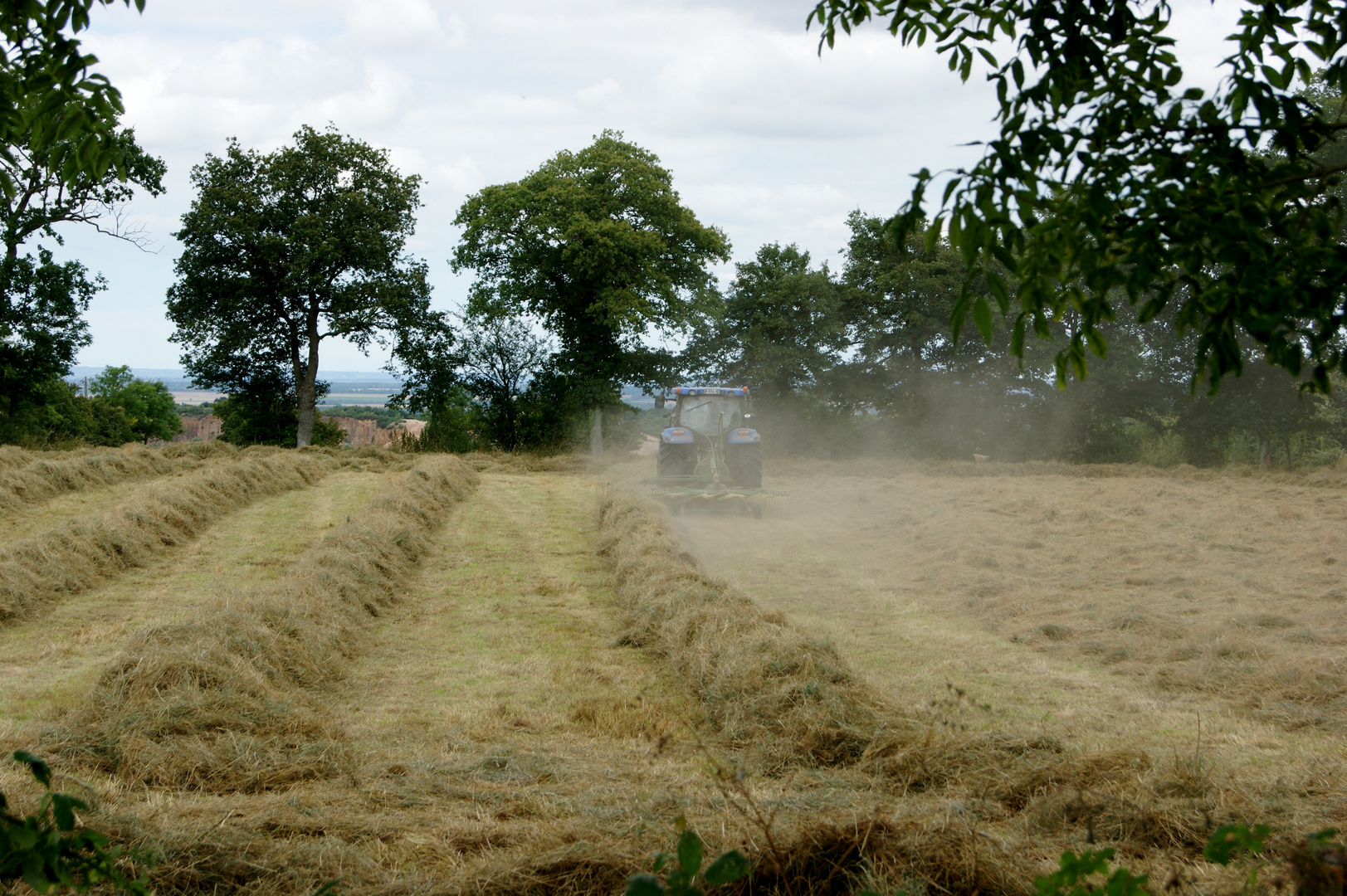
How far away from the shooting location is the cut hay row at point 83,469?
45.3 feet

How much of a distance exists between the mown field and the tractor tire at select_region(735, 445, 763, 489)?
3.00m

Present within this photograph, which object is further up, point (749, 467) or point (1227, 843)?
point (749, 467)

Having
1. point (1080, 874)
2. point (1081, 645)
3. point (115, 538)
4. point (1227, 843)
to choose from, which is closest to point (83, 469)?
point (115, 538)

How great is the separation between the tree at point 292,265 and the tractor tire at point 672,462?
14873 millimetres

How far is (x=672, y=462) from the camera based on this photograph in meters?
16.8

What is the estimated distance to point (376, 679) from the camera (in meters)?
6.44

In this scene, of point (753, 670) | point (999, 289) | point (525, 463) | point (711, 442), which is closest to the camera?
point (999, 289)

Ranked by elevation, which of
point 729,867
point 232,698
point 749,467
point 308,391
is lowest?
point 232,698

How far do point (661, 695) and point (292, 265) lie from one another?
80.8 ft

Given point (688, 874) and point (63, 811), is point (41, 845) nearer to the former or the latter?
point (63, 811)

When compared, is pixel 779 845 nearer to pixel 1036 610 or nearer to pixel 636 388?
pixel 1036 610

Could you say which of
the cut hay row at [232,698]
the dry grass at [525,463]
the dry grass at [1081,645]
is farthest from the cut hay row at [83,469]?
the dry grass at [1081,645]

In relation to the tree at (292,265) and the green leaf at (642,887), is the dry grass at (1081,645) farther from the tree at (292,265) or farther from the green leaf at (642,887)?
the tree at (292,265)

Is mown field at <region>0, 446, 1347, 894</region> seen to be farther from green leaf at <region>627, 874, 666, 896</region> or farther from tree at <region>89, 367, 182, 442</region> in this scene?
tree at <region>89, 367, 182, 442</region>
